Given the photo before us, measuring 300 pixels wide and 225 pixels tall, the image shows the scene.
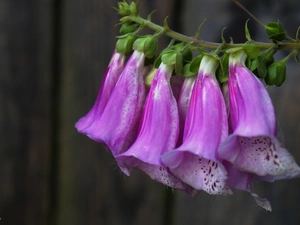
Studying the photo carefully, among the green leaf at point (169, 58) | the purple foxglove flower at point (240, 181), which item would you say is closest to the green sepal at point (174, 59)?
the green leaf at point (169, 58)

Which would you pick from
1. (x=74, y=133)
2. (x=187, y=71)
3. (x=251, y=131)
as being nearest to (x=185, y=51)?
(x=187, y=71)

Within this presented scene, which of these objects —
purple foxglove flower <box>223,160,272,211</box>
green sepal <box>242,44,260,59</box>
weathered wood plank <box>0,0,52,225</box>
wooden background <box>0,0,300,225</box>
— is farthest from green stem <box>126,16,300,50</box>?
weathered wood plank <box>0,0,52,225</box>

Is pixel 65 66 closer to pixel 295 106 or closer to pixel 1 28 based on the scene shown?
pixel 1 28

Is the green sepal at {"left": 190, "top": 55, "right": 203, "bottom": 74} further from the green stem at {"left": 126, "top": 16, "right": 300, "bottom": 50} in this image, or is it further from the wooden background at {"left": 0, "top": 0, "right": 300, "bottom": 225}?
the wooden background at {"left": 0, "top": 0, "right": 300, "bottom": 225}

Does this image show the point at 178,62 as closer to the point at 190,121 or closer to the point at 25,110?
the point at 190,121

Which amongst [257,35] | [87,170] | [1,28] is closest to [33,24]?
[1,28]
